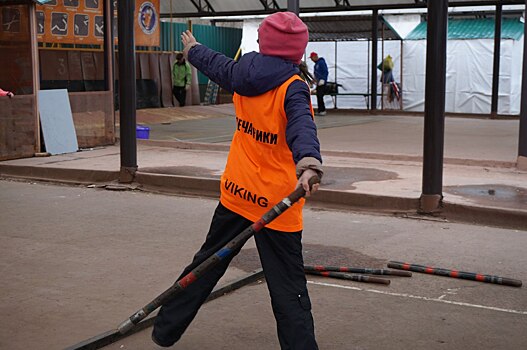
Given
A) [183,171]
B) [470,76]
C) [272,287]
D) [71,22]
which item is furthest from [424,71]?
[272,287]

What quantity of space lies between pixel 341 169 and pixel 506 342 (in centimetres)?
694

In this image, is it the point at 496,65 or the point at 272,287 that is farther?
the point at 496,65

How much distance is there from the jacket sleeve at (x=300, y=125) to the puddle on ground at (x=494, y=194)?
518 cm

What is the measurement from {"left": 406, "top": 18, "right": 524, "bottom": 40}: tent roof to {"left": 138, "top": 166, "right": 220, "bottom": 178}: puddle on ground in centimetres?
1540

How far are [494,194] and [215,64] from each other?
19.6 ft

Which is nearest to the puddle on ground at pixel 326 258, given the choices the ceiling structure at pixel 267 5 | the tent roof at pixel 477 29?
the ceiling structure at pixel 267 5

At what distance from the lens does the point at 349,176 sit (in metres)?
10.9

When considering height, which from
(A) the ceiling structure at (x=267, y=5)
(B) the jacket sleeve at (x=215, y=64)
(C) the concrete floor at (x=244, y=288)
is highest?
(A) the ceiling structure at (x=267, y=5)

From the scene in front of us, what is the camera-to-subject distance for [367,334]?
4891 mm

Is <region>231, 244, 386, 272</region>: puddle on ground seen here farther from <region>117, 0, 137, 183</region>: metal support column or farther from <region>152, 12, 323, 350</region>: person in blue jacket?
<region>117, 0, 137, 183</region>: metal support column

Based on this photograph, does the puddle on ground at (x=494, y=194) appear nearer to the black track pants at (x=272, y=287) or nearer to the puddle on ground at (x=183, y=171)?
the puddle on ground at (x=183, y=171)

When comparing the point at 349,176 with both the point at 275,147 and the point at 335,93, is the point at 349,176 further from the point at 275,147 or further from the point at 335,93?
the point at 335,93

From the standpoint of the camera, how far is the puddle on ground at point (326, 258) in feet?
21.8

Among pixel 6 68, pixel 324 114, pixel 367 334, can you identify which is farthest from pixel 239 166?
pixel 324 114
